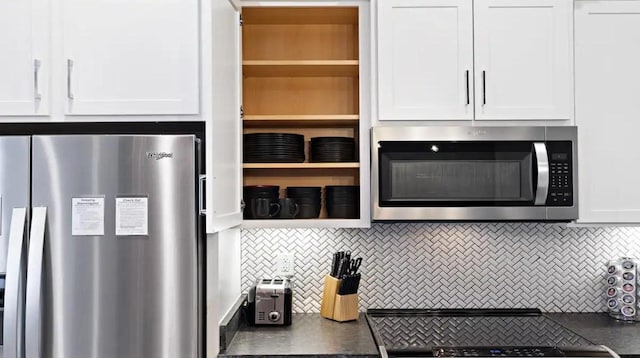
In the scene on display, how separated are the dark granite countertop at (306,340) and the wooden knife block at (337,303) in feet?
0.09

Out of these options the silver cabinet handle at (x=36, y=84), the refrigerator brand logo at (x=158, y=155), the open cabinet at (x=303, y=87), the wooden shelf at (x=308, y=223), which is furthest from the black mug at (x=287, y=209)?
the silver cabinet handle at (x=36, y=84)

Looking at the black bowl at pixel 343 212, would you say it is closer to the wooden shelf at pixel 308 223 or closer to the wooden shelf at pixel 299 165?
the wooden shelf at pixel 308 223

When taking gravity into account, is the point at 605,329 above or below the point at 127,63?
below

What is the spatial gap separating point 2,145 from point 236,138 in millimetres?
859

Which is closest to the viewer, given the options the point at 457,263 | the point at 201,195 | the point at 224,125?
the point at 201,195

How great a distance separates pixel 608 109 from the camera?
234 centimetres

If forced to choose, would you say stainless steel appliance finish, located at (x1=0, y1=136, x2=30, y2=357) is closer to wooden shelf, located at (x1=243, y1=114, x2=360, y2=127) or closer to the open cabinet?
wooden shelf, located at (x1=243, y1=114, x2=360, y2=127)

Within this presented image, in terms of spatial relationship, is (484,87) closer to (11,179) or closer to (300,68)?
(300,68)

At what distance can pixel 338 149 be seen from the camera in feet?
8.16

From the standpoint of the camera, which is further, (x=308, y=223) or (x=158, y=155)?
(x=308, y=223)

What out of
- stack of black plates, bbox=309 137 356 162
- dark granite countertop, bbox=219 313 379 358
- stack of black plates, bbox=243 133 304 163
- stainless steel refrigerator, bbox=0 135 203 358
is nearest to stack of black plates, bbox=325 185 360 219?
stack of black plates, bbox=309 137 356 162

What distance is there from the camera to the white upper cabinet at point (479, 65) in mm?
2305

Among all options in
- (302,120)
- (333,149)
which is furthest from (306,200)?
(302,120)

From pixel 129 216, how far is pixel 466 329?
1.46m
